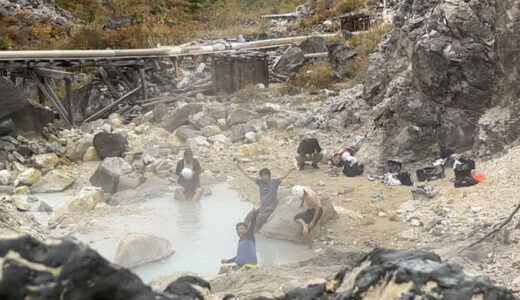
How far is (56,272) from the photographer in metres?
2.08

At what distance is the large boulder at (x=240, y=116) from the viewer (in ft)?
50.2

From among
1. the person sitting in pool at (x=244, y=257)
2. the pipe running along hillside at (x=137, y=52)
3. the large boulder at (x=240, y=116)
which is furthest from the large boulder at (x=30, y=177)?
the person sitting in pool at (x=244, y=257)

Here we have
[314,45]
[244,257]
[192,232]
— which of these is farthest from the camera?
[314,45]

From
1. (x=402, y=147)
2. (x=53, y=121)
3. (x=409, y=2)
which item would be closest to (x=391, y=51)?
(x=409, y=2)

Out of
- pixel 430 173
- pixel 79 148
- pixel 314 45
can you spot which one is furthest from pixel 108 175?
pixel 314 45

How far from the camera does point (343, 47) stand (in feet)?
65.1

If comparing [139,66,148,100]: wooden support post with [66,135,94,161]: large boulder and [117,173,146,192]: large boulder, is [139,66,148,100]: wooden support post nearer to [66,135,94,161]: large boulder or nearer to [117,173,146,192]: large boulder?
[66,135,94,161]: large boulder

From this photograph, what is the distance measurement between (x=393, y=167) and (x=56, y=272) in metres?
9.02

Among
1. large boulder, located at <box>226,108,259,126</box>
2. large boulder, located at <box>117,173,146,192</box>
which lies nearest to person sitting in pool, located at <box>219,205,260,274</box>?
large boulder, located at <box>117,173,146,192</box>

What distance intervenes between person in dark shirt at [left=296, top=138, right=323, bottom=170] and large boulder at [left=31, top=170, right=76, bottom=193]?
4.22 meters

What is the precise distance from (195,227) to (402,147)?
4312 millimetres

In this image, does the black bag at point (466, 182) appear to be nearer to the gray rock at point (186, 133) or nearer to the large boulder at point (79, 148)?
the gray rock at point (186, 133)

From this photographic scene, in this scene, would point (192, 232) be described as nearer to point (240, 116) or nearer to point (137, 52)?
point (240, 116)

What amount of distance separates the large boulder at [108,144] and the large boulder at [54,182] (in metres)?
1.58
